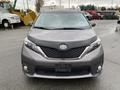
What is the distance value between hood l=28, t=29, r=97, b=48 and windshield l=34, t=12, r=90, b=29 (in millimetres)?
448

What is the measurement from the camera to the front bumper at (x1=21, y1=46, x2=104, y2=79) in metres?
4.41

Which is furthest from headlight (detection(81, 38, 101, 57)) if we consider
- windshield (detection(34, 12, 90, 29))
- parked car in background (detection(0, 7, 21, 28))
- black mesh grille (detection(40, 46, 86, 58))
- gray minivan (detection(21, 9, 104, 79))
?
parked car in background (detection(0, 7, 21, 28))

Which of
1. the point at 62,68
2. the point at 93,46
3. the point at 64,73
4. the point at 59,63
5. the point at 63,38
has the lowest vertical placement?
the point at 64,73

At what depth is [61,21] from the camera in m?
5.86

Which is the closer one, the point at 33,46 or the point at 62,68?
the point at 62,68

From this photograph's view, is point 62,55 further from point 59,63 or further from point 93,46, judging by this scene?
point 93,46

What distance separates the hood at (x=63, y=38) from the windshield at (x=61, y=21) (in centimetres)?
45

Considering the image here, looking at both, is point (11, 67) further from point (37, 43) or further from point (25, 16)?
point (25, 16)

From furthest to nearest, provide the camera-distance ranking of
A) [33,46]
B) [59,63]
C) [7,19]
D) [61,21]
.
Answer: [7,19], [61,21], [33,46], [59,63]

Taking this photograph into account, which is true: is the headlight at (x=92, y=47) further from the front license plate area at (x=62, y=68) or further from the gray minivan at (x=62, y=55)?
the front license plate area at (x=62, y=68)

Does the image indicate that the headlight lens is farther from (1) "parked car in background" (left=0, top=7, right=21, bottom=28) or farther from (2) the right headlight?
(1) "parked car in background" (left=0, top=7, right=21, bottom=28)

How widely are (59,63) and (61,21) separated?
1.75 m

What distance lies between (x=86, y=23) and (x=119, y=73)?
150 cm

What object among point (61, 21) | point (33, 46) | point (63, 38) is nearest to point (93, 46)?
point (63, 38)
